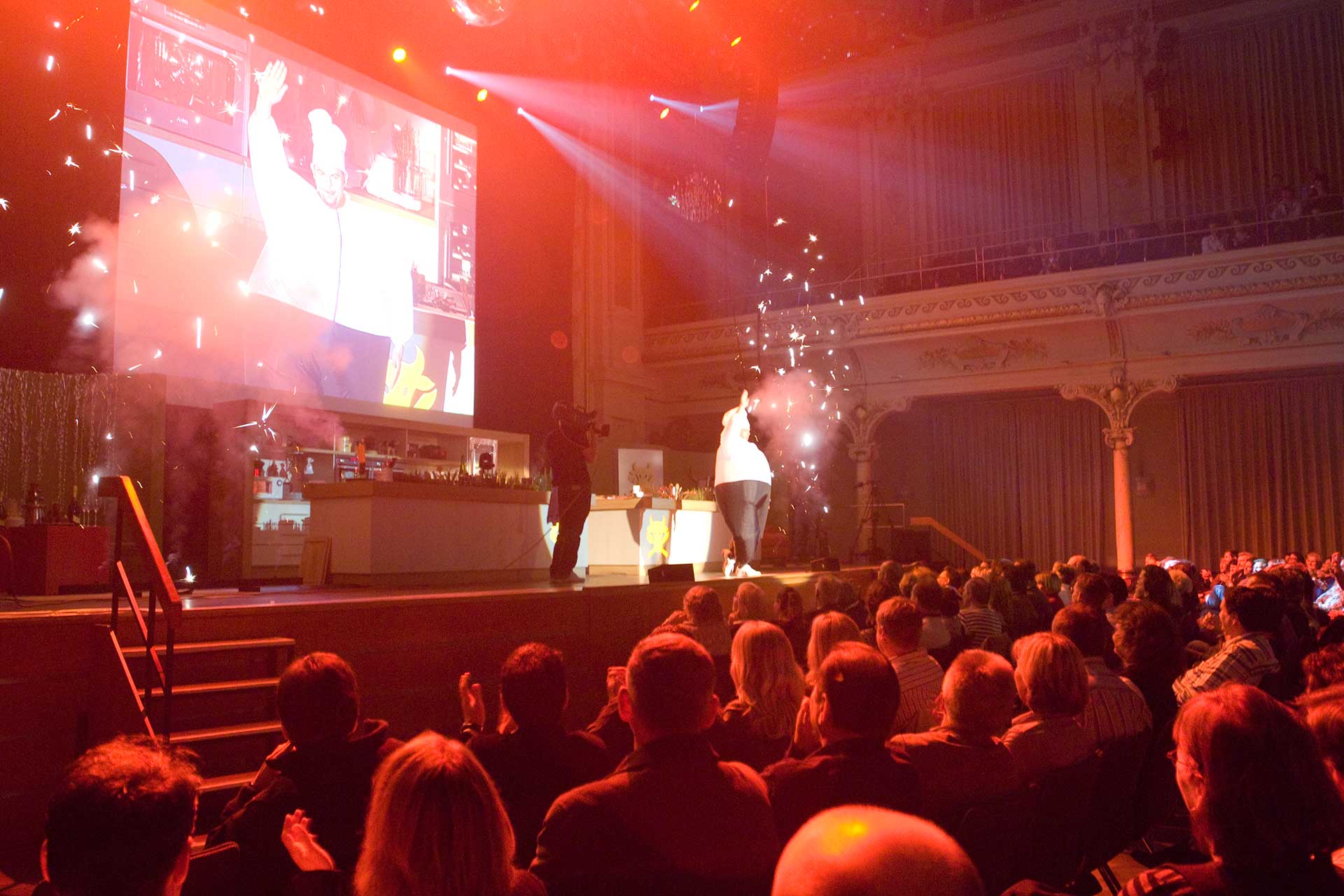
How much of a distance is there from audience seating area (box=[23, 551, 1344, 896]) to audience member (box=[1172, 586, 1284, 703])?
0.04 ft

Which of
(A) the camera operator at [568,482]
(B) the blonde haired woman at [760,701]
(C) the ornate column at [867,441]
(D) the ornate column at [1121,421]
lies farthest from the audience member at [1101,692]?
(C) the ornate column at [867,441]

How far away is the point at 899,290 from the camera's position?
14.9 metres

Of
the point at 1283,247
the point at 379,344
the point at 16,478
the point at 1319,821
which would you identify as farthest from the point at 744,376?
the point at 1319,821

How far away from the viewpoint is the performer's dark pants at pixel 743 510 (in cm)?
861

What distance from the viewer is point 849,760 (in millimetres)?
2078

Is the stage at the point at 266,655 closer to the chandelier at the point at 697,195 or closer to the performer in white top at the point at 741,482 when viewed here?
the performer in white top at the point at 741,482

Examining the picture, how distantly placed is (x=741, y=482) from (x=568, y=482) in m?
1.79

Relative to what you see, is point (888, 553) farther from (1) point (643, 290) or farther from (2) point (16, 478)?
(2) point (16, 478)

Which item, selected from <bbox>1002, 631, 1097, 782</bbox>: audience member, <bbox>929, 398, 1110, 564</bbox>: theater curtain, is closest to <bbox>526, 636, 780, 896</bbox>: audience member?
<bbox>1002, 631, 1097, 782</bbox>: audience member

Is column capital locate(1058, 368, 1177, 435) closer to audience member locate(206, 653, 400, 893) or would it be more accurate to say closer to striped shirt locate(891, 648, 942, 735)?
striped shirt locate(891, 648, 942, 735)

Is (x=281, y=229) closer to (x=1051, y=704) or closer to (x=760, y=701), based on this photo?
(x=760, y=701)

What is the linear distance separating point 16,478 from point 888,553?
1058 cm

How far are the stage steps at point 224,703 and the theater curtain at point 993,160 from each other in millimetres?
13740

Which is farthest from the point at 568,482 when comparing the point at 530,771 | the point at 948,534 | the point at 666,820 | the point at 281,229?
the point at 948,534
